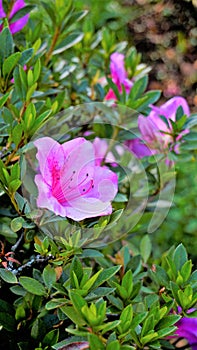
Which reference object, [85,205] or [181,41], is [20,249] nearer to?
[85,205]

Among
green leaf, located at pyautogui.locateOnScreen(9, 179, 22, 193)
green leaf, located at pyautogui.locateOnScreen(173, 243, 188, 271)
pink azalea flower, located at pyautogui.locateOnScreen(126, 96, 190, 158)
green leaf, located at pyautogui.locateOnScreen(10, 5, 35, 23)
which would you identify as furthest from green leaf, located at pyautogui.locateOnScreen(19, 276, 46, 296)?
green leaf, located at pyautogui.locateOnScreen(10, 5, 35, 23)

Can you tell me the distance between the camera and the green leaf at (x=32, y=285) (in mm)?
895

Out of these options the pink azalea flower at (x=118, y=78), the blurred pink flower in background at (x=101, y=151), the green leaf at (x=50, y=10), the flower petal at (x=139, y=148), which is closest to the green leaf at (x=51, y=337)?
the blurred pink flower in background at (x=101, y=151)

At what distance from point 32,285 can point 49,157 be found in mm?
198

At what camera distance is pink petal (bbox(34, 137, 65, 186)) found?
3.01 ft

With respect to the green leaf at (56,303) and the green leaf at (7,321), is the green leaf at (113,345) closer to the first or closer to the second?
the green leaf at (56,303)

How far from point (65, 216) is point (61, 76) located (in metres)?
0.61

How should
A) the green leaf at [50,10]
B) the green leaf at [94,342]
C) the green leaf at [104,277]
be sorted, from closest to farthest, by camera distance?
the green leaf at [94,342] → the green leaf at [104,277] → the green leaf at [50,10]

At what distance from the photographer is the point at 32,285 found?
0.91 m

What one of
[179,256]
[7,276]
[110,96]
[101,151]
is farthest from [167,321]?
[110,96]

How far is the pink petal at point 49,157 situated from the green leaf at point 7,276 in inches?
6.0

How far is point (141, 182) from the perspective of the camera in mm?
1350

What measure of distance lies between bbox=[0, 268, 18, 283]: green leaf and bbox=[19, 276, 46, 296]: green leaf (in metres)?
0.02

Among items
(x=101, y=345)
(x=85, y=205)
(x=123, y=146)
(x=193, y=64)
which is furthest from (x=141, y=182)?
(x=193, y=64)
